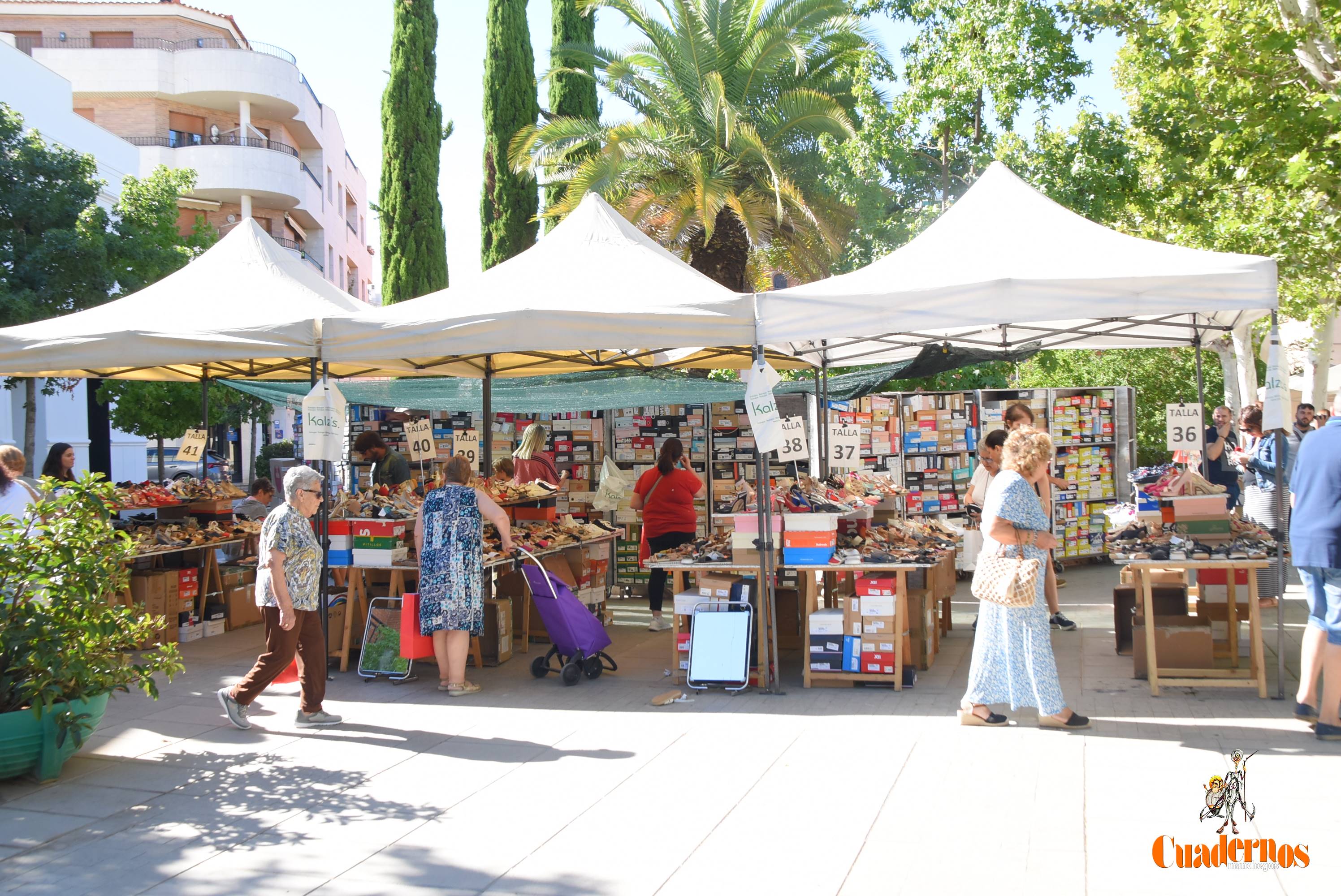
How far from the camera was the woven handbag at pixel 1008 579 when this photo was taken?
5.81 m

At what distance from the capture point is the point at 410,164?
26125 millimetres

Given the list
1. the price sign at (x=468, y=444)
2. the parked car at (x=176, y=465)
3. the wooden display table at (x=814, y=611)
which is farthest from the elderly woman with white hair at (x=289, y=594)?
the parked car at (x=176, y=465)

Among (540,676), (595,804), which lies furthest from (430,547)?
(595,804)

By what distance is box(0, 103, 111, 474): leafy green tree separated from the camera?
1318cm

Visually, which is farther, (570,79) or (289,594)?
(570,79)

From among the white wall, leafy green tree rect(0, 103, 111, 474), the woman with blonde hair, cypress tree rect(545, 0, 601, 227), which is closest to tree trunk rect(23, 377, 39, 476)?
leafy green tree rect(0, 103, 111, 474)

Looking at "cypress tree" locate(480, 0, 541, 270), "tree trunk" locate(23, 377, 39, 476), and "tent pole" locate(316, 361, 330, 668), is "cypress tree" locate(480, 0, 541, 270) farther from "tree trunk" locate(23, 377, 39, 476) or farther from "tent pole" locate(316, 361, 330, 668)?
"tent pole" locate(316, 361, 330, 668)

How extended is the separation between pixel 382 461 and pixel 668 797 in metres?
6.11

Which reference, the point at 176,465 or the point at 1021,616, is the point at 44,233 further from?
the point at 176,465

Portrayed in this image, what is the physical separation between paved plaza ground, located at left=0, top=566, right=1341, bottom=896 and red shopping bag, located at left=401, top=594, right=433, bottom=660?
41 centimetres

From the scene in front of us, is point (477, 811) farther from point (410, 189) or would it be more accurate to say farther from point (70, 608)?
point (410, 189)

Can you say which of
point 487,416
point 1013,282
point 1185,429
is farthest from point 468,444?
point 1185,429

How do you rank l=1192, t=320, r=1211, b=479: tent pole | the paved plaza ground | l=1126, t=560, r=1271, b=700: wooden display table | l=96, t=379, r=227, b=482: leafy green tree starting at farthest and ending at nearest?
l=96, t=379, r=227, b=482: leafy green tree → l=1192, t=320, r=1211, b=479: tent pole → l=1126, t=560, r=1271, b=700: wooden display table → the paved plaza ground

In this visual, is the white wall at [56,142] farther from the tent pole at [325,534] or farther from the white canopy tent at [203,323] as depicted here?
the tent pole at [325,534]
